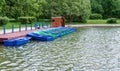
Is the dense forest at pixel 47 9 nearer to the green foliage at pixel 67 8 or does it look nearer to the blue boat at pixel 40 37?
the green foliage at pixel 67 8

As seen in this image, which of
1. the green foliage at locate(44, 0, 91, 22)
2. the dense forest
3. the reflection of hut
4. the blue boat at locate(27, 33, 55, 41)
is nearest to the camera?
the blue boat at locate(27, 33, 55, 41)

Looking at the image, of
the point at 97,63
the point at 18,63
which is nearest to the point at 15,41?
the point at 18,63

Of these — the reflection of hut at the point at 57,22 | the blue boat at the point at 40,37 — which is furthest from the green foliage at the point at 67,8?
the blue boat at the point at 40,37

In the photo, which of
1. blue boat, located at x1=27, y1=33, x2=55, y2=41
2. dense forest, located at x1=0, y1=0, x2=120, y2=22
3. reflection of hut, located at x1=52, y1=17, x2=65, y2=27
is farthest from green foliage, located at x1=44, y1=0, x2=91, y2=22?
blue boat, located at x1=27, y1=33, x2=55, y2=41

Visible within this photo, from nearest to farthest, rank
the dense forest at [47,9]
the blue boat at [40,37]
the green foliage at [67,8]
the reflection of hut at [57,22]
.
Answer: the blue boat at [40,37] < the reflection of hut at [57,22] < the dense forest at [47,9] < the green foliage at [67,8]

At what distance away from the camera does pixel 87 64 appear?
16.4 metres

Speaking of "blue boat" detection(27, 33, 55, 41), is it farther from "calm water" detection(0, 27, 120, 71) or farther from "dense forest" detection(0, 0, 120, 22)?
"dense forest" detection(0, 0, 120, 22)

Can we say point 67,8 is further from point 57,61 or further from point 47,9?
point 57,61

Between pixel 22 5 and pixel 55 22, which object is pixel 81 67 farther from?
pixel 22 5

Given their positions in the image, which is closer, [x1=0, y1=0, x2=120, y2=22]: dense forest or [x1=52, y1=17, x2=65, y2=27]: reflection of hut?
[x1=52, y1=17, x2=65, y2=27]: reflection of hut

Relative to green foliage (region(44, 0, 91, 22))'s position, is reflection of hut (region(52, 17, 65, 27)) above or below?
below

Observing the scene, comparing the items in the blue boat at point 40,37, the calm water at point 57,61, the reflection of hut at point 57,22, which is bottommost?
the reflection of hut at point 57,22

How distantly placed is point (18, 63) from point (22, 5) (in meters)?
35.3

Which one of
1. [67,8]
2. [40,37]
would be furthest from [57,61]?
[67,8]
